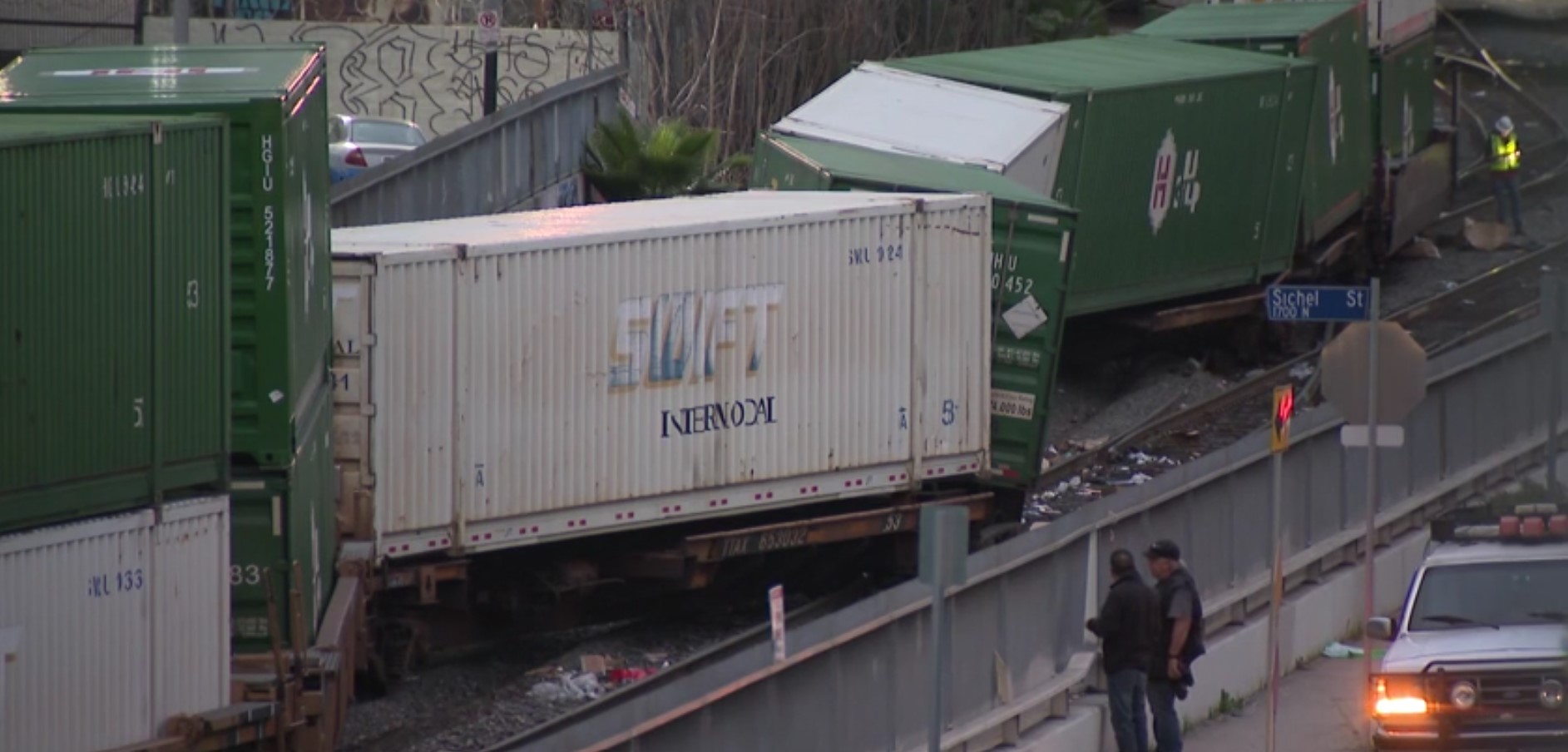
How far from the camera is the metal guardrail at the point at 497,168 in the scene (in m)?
24.1

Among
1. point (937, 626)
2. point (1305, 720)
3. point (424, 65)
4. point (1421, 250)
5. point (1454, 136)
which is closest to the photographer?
point (937, 626)

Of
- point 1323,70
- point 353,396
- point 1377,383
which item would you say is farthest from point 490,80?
point 1377,383

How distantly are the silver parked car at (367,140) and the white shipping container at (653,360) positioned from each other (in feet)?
44.7

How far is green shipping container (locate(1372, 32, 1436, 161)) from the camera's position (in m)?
31.9

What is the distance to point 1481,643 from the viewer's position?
12.9 m

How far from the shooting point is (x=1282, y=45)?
28.5 m

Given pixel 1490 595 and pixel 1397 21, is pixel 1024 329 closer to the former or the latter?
pixel 1490 595

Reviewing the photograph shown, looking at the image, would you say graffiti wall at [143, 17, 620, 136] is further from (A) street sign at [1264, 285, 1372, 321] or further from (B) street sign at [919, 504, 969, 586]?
(B) street sign at [919, 504, 969, 586]

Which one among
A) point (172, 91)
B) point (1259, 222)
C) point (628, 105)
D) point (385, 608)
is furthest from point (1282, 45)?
point (172, 91)

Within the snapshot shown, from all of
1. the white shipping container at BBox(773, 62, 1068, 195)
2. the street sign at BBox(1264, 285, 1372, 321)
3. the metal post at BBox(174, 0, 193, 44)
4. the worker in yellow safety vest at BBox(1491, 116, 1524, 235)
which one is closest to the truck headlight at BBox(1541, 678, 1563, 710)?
the street sign at BBox(1264, 285, 1372, 321)

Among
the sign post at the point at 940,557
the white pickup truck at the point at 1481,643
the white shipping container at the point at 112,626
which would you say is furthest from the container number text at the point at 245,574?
the white pickup truck at the point at 1481,643

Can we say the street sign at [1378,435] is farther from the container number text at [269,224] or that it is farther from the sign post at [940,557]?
the container number text at [269,224]

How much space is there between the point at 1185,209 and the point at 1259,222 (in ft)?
5.89

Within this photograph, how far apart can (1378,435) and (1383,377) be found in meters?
0.83
